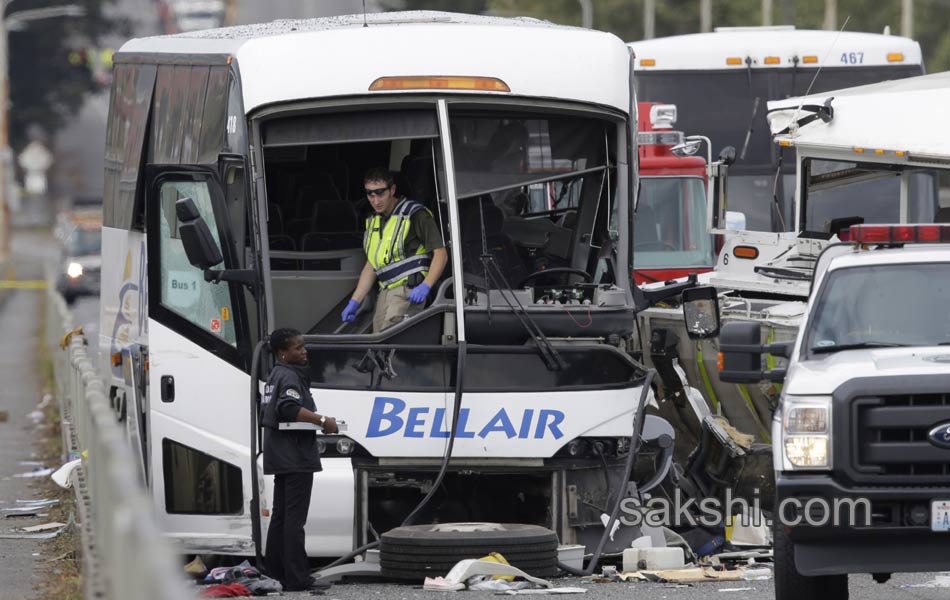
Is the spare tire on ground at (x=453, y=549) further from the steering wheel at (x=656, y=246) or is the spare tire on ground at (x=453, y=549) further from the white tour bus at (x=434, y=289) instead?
the steering wheel at (x=656, y=246)

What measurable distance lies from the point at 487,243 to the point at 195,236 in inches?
77.7

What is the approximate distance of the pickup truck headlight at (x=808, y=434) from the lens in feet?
30.1

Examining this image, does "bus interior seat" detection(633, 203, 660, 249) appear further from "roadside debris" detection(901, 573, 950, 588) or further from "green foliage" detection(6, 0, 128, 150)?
"green foliage" detection(6, 0, 128, 150)

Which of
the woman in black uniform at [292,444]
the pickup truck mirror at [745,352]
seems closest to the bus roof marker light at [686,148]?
the woman in black uniform at [292,444]

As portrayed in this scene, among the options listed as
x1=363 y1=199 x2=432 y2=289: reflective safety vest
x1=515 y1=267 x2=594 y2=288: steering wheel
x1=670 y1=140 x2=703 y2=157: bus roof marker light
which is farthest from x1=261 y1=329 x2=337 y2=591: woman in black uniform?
x1=670 y1=140 x2=703 y2=157: bus roof marker light

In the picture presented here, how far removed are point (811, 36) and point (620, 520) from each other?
12484mm

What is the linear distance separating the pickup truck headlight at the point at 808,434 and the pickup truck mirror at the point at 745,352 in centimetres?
63

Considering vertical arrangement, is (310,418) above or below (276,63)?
below

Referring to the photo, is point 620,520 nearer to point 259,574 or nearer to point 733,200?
point 259,574

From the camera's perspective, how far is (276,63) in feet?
39.1

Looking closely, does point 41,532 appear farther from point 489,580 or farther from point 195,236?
point 489,580

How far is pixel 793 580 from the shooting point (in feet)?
31.3

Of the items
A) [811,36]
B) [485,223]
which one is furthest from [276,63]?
[811,36]

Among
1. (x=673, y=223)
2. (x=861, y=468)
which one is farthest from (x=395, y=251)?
(x=673, y=223)
